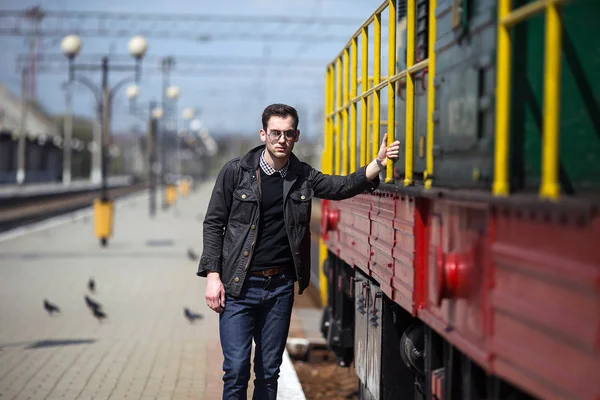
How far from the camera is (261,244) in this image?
18.5 feet

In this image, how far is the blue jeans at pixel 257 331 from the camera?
18.2ft

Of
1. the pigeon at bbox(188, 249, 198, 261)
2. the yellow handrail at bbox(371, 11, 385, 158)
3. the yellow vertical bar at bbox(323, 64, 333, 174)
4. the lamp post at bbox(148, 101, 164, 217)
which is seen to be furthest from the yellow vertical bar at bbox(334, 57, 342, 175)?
the lamp post at bbox(148, 101, 164, 217)

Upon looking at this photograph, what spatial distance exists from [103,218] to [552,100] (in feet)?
66.9

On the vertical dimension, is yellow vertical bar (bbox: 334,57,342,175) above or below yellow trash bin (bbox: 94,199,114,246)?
above

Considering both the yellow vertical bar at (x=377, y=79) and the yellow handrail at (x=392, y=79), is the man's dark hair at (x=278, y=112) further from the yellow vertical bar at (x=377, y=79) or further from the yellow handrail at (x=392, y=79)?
the yellow vertical bar at (x=377, y=79)

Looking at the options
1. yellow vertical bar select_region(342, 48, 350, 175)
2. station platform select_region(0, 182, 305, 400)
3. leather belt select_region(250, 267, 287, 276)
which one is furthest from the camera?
yellow vertical bar select_region(342, 48, 350, 175)

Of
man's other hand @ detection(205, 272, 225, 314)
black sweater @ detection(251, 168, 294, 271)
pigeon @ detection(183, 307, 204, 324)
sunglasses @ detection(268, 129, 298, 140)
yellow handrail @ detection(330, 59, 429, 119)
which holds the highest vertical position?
yellow handrail @ detection(330, 59, 429, 119)

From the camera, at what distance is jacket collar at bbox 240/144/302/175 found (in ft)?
18.4

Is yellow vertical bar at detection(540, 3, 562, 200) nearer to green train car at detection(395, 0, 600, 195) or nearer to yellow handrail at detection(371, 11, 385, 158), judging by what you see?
green train car at detection(395, 0, 600, 195)

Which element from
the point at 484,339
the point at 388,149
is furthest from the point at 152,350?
the point at 484,339

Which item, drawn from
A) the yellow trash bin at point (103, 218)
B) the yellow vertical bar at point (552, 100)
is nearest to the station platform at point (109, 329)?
the yellow trash bin at point (103, 218)

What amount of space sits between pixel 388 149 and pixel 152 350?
17.3ft

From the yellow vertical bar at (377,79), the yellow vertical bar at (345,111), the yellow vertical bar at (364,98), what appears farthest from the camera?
the yellow vertical bar at (345,111)

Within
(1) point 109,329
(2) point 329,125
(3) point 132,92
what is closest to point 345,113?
(2) point 329,125
